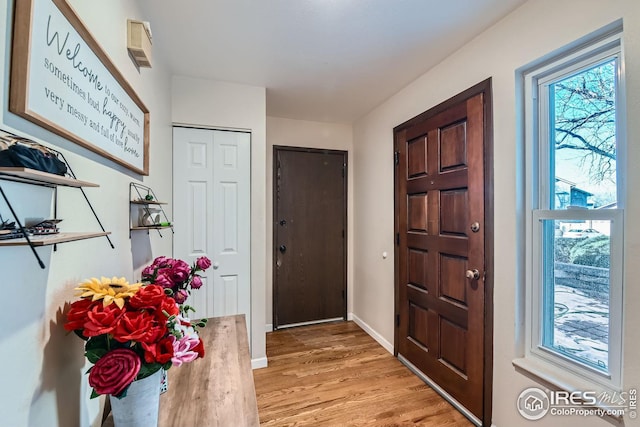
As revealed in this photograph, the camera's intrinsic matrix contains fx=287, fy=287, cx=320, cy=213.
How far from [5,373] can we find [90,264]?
0.42 metres

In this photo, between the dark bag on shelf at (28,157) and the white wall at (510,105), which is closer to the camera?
the dark bag on shelf at (28,157)

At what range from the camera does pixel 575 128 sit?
138cm

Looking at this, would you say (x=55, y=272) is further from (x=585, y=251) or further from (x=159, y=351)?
(x=585, y=251)

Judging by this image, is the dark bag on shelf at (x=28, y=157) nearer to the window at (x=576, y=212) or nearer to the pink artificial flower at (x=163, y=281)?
the pink artificial flower at (x=163, y=281)

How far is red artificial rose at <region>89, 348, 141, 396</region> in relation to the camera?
1.88 ft

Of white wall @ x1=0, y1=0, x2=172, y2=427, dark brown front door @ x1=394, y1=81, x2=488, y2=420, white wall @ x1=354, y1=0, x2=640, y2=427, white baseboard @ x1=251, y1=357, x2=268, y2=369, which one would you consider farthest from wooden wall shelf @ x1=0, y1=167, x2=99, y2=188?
white baseboard @ x1=251, y1=357, x2=268, y2=369

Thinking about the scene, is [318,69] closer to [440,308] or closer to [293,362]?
[440,308]

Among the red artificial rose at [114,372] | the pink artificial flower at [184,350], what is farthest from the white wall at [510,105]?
the red artificial rose at [114,372]

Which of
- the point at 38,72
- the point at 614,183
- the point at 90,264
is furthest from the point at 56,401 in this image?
the point at 614,183

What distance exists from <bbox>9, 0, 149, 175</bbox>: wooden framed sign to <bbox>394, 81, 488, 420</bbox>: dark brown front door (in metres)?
1.87

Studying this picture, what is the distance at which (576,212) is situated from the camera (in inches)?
52.6

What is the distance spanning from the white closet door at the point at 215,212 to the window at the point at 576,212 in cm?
204

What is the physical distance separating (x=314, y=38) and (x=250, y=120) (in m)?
0.94

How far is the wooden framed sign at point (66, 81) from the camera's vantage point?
23.0 inches
